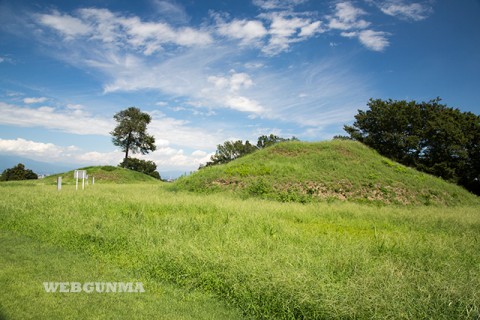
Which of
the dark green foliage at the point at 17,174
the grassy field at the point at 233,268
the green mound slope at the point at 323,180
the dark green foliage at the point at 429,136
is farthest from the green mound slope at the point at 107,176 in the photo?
the dark green foliage at the point at 429,136

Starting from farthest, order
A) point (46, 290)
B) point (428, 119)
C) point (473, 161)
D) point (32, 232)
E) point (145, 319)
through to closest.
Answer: point (428, 119)
point (473, 161)
point (32, 232)
point (46, 290)
point (145, 319)

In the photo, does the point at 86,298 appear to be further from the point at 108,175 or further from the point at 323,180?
the point at 108,175

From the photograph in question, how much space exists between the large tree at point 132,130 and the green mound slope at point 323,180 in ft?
93.5

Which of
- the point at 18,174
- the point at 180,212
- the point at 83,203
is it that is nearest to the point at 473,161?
the point at 180,212

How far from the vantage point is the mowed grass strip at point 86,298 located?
447cm

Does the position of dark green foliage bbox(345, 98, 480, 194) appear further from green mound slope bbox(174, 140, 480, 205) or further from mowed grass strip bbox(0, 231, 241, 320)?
mowed grass strip bbox(0, 231, 241, 320)

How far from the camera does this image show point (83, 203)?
12203 mm

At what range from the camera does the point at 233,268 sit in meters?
5.53

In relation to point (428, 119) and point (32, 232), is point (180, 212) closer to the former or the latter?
point (32, 232)

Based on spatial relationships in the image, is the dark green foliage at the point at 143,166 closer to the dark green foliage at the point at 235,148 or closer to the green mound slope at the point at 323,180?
the dark green foliage at the point at 235,148

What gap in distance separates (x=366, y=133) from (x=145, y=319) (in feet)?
146

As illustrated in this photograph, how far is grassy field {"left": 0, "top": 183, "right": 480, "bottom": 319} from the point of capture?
4.39 metres

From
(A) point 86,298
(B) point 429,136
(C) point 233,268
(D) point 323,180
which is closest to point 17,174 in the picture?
(D) point 323,180

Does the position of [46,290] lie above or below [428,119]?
below
